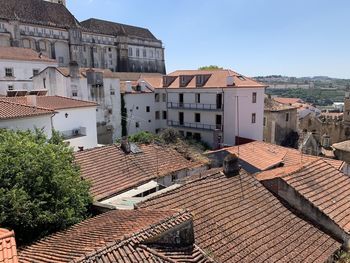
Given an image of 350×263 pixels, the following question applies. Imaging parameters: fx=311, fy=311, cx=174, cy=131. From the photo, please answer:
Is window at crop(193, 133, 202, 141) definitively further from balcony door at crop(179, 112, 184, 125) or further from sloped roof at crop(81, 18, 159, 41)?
sloped roof at crop(81, 18, 159, 41)

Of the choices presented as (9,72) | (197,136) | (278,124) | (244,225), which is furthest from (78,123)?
(278,124)

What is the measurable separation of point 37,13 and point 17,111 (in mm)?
48463

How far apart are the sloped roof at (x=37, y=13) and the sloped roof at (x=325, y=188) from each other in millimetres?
53643

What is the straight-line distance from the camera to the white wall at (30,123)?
665 inches

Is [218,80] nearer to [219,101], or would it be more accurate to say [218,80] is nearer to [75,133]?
[219,101]

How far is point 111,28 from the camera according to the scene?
236 feet

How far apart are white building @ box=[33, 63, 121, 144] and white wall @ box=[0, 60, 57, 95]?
18.2 feet

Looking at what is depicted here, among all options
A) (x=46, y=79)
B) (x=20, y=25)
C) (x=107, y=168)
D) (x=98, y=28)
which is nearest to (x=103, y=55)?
Answer: (x=98, y=28)

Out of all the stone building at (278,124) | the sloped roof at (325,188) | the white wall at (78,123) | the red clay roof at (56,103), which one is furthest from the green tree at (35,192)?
the stone building at (278,124)

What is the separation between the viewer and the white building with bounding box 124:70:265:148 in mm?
37031

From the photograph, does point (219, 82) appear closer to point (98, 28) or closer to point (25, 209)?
point (25, 209)

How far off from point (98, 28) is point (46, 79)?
3916cm

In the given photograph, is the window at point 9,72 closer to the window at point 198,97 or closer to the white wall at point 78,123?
the white wall at point 78,123

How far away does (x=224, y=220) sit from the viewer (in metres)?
11.4
